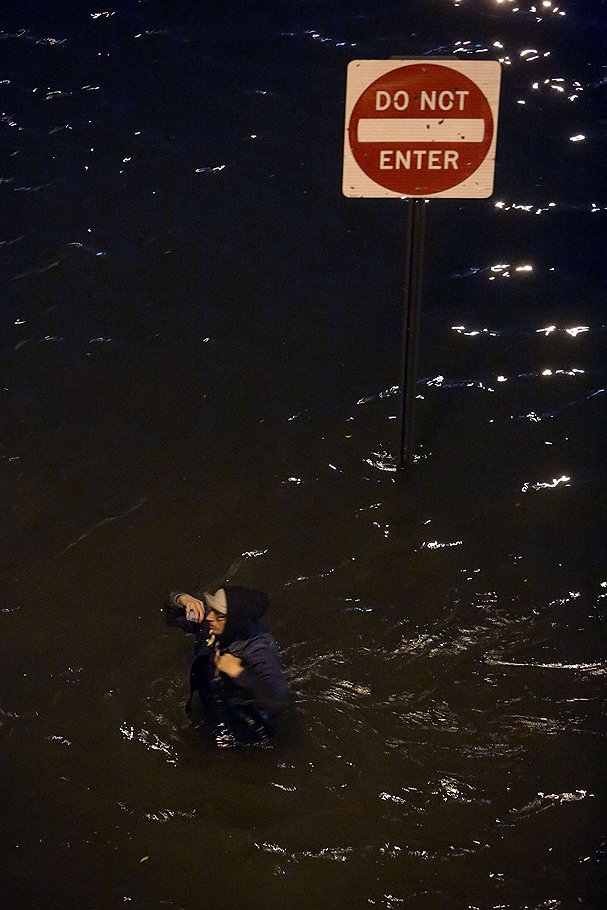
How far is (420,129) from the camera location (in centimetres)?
586

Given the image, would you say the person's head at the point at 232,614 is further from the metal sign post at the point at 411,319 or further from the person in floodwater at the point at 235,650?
the metal sign post at the point at 411,319

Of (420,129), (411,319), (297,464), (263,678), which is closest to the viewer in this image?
(263,678)

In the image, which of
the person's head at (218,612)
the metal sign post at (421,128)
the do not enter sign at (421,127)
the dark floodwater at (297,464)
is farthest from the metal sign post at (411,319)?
the person's head at (218,612)

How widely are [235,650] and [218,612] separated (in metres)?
0.19

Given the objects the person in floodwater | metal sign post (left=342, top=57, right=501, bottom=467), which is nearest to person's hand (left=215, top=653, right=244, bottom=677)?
the person in floodwater

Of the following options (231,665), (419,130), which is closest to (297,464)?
(231,665)

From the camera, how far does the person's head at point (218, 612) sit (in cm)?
502

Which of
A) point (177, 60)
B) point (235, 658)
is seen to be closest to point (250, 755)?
point (235, 658)

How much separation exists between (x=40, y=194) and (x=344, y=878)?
5.62m

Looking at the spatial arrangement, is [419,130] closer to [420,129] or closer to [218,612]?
[420,129]

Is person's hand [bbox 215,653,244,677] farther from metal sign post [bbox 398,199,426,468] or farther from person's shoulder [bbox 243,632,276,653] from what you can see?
metal sign post [bbox 398,199,426,468]

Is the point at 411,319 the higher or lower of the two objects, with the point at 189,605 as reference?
Result: higher

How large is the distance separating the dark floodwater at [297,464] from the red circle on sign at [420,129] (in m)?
1.57

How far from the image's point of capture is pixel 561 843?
4.77m
